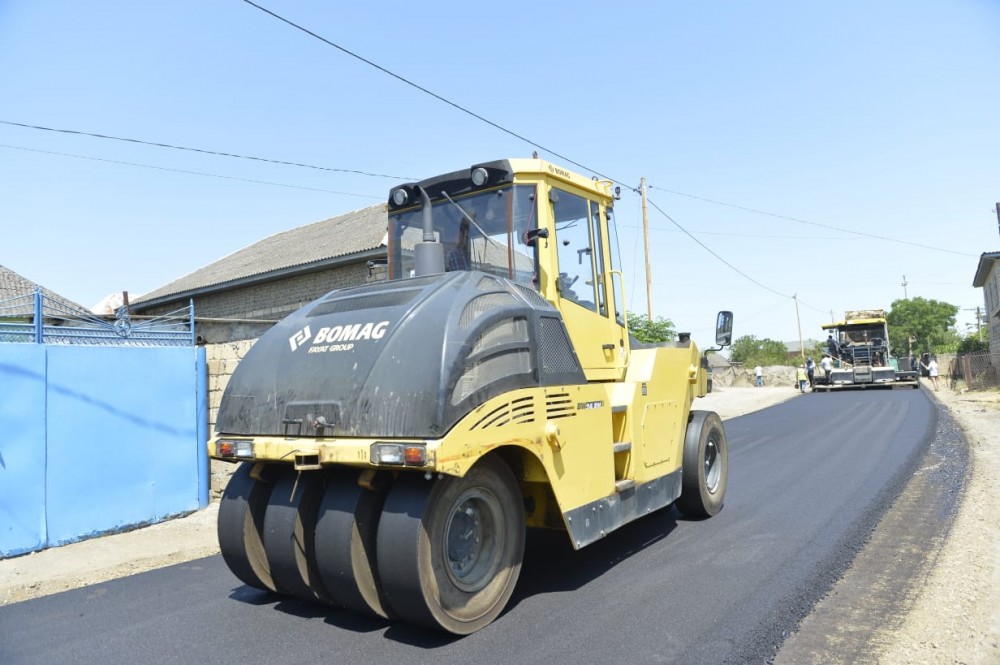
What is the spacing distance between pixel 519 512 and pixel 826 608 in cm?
190

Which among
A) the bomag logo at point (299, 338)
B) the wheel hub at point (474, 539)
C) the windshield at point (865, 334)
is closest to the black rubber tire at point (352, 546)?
the wheel hub at point (474, 539)

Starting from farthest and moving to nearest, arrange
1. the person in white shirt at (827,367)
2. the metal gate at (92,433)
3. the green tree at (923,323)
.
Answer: the green tree at (923,323)
the person in white shirt at (827,367)
the metal gate at (92,433)

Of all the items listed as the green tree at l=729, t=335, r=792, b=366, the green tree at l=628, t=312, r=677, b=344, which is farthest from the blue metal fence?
the green tree at l=729, t=335, r=792, b=366

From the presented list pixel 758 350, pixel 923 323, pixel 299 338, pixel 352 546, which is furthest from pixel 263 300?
pixel 923 323

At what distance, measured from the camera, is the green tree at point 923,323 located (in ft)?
241

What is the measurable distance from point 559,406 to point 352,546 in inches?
58.1

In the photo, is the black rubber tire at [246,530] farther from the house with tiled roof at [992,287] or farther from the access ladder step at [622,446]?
the house with tiled roof at [992,287]

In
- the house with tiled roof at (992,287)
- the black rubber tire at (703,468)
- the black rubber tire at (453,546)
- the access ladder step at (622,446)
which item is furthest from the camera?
the house with tiled roof at (992,287)

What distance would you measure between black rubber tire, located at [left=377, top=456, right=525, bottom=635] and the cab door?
4.34 ft

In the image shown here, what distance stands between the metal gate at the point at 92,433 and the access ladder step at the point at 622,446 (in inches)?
209

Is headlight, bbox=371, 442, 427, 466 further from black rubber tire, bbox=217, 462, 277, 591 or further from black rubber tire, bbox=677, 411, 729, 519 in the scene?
black rubber tire, bbox=677, 411, 729, 519

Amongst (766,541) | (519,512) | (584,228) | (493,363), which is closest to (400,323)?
(493,363)

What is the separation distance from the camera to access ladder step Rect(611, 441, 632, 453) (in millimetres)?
4987

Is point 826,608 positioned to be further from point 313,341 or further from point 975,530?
point 313,341
